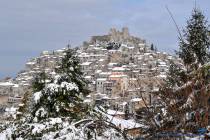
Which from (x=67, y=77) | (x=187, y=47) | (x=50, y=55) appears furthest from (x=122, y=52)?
(x=187, y=47)

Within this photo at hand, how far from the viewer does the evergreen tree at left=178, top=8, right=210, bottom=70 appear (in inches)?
116

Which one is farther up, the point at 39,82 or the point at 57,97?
the point at 39,82

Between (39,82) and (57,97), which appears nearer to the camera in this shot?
(57,97)

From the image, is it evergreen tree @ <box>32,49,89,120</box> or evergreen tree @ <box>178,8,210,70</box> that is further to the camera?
evergreen tree @ <box>32,49,89,120</box>

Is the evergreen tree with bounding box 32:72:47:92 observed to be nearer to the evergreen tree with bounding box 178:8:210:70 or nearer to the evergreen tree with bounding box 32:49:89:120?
the evergreen tree with bounding box 32:49:89:120

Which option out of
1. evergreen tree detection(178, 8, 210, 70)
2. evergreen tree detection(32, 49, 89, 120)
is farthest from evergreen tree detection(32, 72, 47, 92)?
evergreen tree detection(178, 8, 210, 70)

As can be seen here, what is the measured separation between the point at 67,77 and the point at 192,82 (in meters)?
10.1

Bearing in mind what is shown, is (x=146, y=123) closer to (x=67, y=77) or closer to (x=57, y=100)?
(x=57, y=100)

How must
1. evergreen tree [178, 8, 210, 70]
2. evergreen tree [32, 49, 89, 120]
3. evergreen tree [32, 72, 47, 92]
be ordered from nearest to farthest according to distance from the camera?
evergreen tree [178, 8, 210, 70] < evergreen tree [32, 49, 89, 120] < evergreen tree [32, 72, 47, 92]

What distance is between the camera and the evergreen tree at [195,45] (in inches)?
116

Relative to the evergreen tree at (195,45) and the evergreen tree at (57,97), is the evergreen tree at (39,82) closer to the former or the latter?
the evergreen tree at (57,97)

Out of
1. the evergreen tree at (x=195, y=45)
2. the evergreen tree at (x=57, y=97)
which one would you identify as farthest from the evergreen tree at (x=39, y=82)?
the evergreen tree at (x=195, y=45)

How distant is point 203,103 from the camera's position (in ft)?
8.31

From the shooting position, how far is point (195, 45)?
38.3 feet
